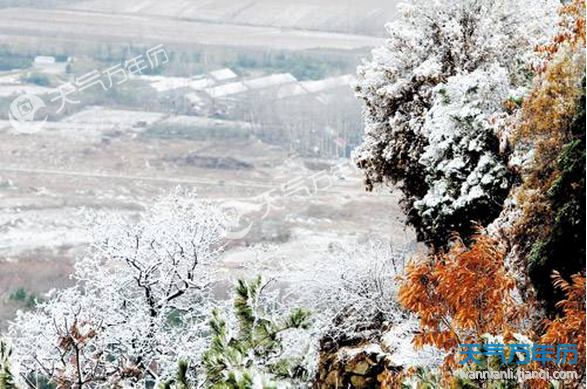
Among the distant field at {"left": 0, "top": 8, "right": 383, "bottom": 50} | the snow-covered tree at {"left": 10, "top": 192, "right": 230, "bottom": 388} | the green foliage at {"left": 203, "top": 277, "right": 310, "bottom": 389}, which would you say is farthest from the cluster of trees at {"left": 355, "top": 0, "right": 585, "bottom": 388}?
the distant field at {"left": 0, "top": 8, "right": 383, "bottom": 50}

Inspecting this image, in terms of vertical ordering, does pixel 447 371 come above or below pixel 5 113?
above

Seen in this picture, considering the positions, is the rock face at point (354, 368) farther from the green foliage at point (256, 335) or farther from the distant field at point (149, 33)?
the distant field at point (149, 33)

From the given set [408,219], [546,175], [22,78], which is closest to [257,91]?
[22,78]

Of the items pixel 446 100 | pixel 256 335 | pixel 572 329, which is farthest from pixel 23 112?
pixel 572 329

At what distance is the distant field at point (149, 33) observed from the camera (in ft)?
259

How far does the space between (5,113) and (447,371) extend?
63779mm

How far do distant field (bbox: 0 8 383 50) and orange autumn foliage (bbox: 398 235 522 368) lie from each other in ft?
223

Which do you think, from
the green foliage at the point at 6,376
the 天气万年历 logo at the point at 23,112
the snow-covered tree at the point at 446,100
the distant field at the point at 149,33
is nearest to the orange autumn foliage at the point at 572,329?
the snow-covered tree at the point at 446,100

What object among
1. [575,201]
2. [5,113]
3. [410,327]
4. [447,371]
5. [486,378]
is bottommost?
[5,113]

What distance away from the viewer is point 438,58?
12.0 metres

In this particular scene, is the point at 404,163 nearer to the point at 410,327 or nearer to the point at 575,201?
the point at 410,327

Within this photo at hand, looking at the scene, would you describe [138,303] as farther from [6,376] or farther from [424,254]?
[6,376]

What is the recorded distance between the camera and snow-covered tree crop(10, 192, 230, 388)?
10.8 meters

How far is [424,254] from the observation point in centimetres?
1113
